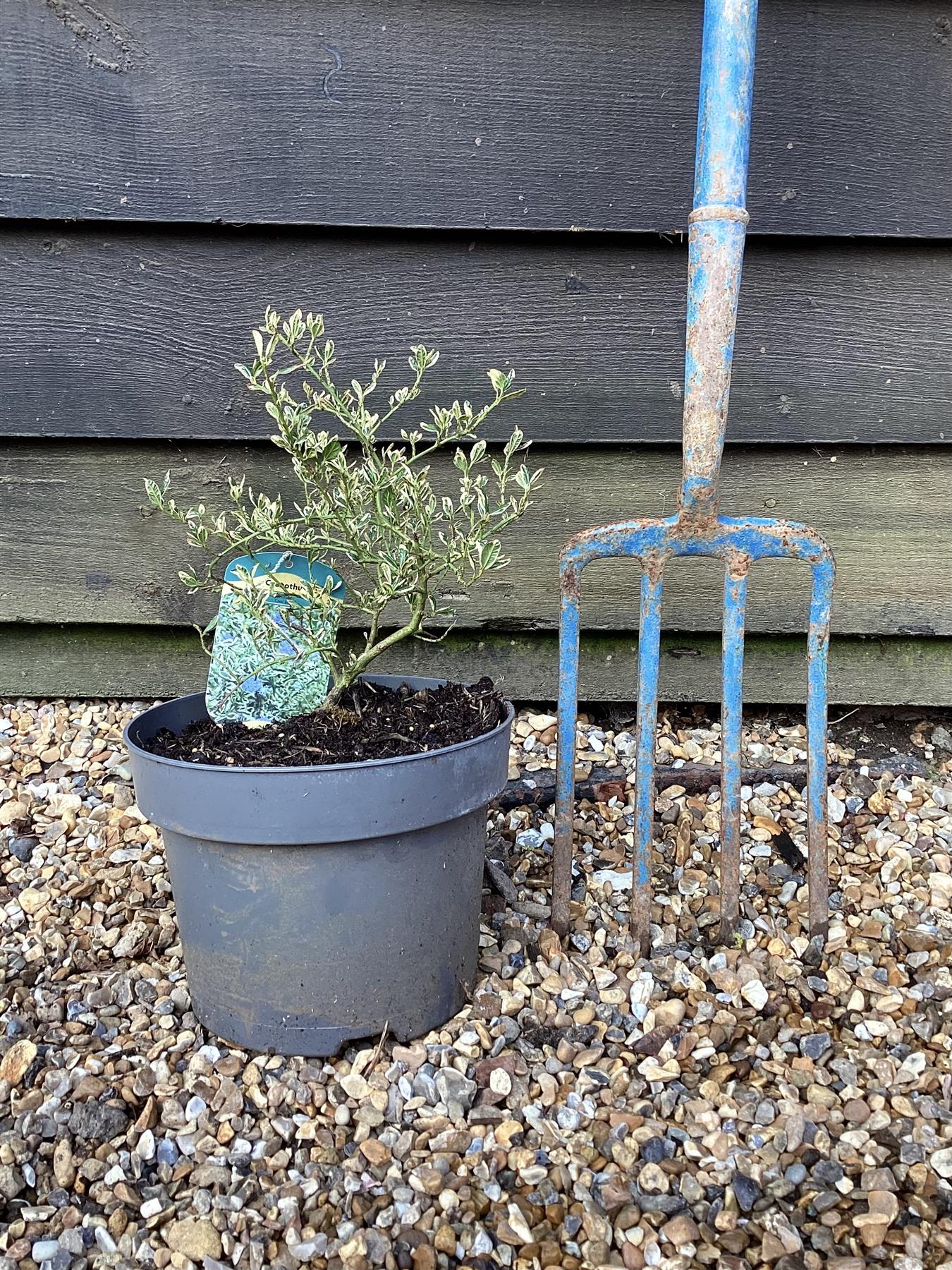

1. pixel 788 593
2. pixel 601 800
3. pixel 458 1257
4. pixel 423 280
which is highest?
pixel 423 280

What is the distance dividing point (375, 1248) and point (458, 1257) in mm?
84

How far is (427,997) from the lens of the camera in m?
1.22

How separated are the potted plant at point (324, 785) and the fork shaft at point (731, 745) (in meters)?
0.36

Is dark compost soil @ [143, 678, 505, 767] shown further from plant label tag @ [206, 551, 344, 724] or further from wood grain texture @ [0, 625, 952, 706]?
wood grain texture @ [0, 625, 952, 706]

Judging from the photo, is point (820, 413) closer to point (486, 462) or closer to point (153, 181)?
point (486, 462)

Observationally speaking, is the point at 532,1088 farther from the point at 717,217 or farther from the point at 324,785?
the point at 717,217

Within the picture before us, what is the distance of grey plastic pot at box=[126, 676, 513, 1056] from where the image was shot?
3.55 feet

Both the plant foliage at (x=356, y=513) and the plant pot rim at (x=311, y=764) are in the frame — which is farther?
the plant foliage at (x=356, y=513)

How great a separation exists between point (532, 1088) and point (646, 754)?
488 millimetres

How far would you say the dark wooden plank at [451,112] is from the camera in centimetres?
156

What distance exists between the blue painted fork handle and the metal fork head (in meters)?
0.13

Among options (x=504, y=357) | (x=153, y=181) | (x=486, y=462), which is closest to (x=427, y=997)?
(x=486, y=462)

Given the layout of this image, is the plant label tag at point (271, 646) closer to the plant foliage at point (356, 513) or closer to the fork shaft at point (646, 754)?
the plant foliage at point (356, 513)

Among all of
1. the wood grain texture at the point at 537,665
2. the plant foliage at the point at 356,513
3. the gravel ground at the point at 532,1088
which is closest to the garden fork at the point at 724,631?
the gravel ground at the point at 532,1088
